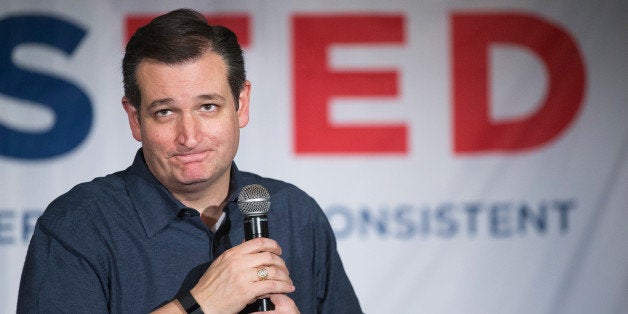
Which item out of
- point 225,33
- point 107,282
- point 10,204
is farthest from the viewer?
point 10,204

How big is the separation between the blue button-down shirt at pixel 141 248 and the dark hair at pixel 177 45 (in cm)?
22

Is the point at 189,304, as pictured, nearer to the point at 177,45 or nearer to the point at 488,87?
the point at 177,45

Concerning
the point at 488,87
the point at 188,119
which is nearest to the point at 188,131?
the point at 188,119

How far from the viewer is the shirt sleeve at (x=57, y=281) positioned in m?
1.73

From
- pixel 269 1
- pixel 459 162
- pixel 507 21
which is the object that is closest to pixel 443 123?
pixel 459 162

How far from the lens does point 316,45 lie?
11.9 ft

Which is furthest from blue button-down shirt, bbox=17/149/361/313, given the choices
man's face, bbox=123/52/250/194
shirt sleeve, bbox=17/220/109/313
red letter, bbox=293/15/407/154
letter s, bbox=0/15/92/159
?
letter s, bbox=0/15/92/159

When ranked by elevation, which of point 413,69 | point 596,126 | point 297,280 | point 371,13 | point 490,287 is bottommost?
point 490,287

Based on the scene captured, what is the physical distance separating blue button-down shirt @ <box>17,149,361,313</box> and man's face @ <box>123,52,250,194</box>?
106 mm

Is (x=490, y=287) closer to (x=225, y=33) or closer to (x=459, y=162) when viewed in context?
(x=459, y=162)

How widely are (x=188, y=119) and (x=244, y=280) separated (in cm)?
39

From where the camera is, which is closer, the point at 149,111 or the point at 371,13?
the point at 149,111

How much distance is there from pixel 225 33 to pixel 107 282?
0.63 m

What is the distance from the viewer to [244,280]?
169 cm
